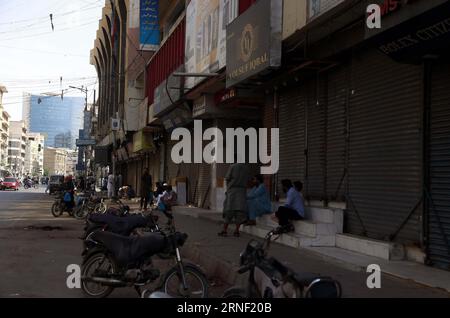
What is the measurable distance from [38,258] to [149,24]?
23.7 metres

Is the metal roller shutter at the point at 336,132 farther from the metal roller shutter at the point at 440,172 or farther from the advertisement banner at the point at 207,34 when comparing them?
the advertisement banner at the point at 207,34

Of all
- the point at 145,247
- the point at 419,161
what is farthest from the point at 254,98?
the point at 145,247

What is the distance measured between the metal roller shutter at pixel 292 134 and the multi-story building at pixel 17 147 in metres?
153

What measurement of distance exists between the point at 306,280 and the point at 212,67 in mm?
12589

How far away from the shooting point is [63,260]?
10305 millimetres

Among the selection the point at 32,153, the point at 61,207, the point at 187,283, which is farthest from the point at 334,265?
the point at 32,153

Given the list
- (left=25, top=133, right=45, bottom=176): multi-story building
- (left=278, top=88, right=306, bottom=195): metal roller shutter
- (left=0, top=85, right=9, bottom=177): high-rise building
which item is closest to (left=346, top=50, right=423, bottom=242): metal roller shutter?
(left=278, top=88, right=306, bottom=195): metal roller shutter

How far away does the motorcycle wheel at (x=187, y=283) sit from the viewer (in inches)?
255

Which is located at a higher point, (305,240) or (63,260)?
(305,240)

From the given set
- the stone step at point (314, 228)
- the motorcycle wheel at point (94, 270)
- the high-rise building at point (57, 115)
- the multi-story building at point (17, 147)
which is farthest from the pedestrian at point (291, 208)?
the multi-story building at point (17, 147)

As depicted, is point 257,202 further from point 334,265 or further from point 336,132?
point 334,265

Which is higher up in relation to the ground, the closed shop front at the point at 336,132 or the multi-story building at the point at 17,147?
the multi-story building at the point at 17,147
